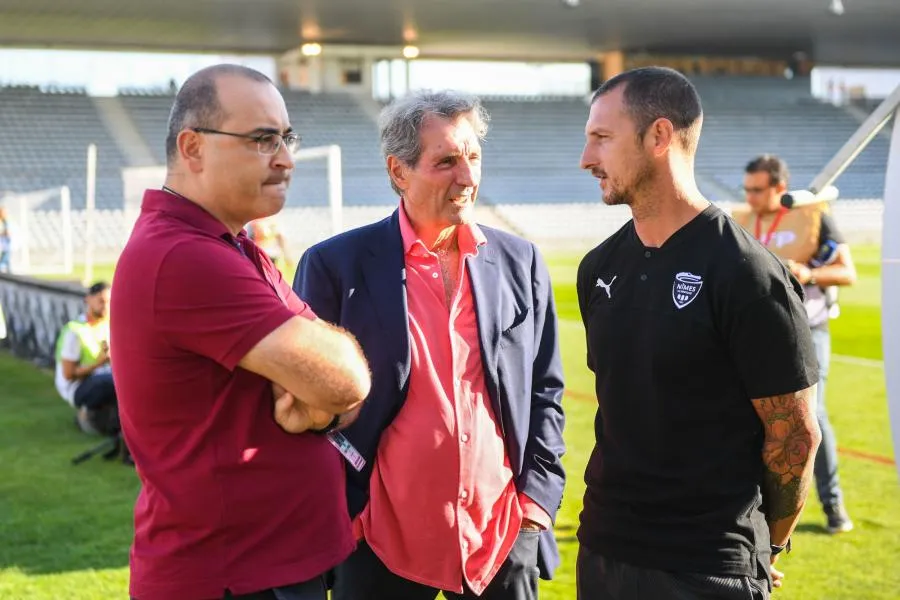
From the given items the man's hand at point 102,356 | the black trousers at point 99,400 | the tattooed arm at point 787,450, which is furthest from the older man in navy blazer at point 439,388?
the man's hand at point 102,356

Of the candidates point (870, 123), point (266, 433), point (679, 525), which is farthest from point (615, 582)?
point (870, 123)

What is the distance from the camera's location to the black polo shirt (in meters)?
2.34

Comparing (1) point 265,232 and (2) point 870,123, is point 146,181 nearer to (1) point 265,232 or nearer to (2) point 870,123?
(1) point 265,232

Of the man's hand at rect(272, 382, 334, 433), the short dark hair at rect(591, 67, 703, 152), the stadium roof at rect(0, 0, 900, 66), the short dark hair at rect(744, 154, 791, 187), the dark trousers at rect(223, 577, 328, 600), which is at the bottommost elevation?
the dark trousers at rect(223, 577, 328, 600)

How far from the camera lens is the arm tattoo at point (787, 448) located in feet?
7.77

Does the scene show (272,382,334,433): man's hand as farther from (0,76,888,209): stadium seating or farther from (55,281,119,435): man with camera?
(0,76,888,209): stadium seating

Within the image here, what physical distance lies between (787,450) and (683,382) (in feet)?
0.90

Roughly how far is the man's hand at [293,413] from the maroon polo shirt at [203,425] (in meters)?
0.02

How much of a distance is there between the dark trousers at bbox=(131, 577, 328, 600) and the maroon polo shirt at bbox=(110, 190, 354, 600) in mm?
26

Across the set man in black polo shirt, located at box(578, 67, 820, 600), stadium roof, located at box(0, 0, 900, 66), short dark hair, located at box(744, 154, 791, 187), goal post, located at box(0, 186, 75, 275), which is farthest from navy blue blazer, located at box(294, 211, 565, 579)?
stadium roof, located at box(0, 0, 900, 66)

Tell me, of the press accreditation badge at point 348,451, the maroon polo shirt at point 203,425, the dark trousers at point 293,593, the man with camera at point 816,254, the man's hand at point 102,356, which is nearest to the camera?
→ the maroon polo shirt at point 203,425

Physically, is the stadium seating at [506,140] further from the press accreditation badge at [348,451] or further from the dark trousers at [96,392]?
the press accreditation badge at [348,451]

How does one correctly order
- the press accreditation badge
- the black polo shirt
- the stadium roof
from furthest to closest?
the stadium roof
the press accreditation badge
the black polo shirt

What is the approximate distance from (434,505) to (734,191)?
3988cm
